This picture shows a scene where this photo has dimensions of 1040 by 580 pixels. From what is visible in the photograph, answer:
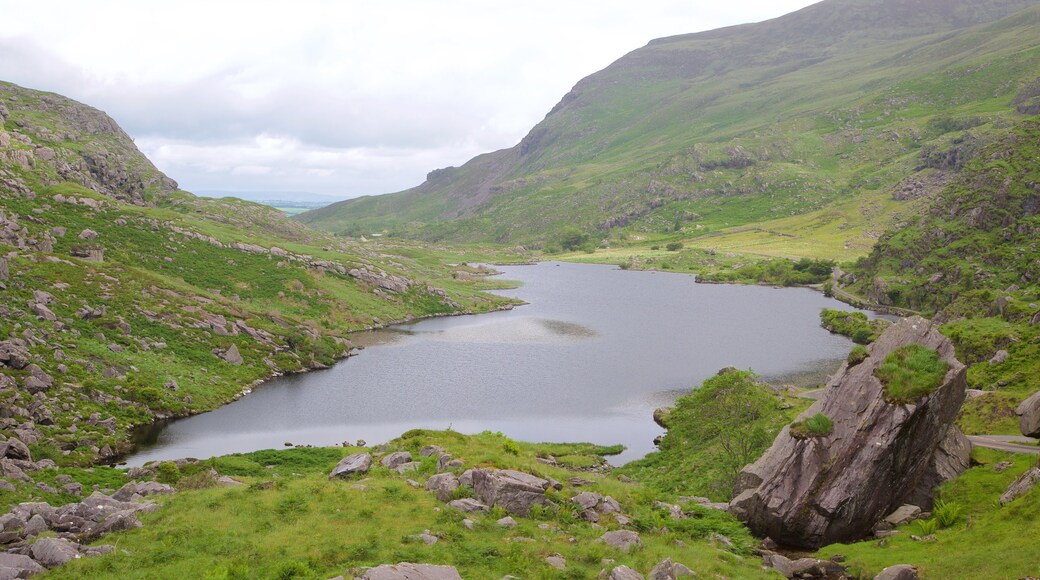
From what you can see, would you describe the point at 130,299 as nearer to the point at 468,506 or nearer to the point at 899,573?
the point at 468,506

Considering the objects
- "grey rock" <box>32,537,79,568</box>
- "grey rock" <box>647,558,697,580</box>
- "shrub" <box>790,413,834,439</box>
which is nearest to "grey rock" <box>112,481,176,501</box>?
"grey rock" <box>32,537,79,568</box>

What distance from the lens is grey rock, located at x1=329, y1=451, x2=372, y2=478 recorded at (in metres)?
40.4

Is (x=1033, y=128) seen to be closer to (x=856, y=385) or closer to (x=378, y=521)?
(x=856, y=385)

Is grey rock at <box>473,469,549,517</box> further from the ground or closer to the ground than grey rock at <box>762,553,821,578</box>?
further from the ground

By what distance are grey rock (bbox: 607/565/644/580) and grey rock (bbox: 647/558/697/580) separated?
1.81ft

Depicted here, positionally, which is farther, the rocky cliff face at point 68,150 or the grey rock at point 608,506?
the rocky cliff face at point 68,150

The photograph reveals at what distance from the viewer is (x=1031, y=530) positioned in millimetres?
26734

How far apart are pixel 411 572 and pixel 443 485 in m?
10.3

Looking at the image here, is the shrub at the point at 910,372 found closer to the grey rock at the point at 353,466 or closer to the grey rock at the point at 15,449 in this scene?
the grey rock at the point at 353,466

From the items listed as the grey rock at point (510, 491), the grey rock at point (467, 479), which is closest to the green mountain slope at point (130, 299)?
the grey rock at point (467, 479)

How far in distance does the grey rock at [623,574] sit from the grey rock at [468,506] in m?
8.40

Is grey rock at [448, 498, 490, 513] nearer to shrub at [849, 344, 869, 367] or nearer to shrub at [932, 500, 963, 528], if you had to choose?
shrub at [932, 500, 963, 528]

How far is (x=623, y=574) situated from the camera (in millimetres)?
25000

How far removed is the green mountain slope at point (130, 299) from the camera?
194 feet
